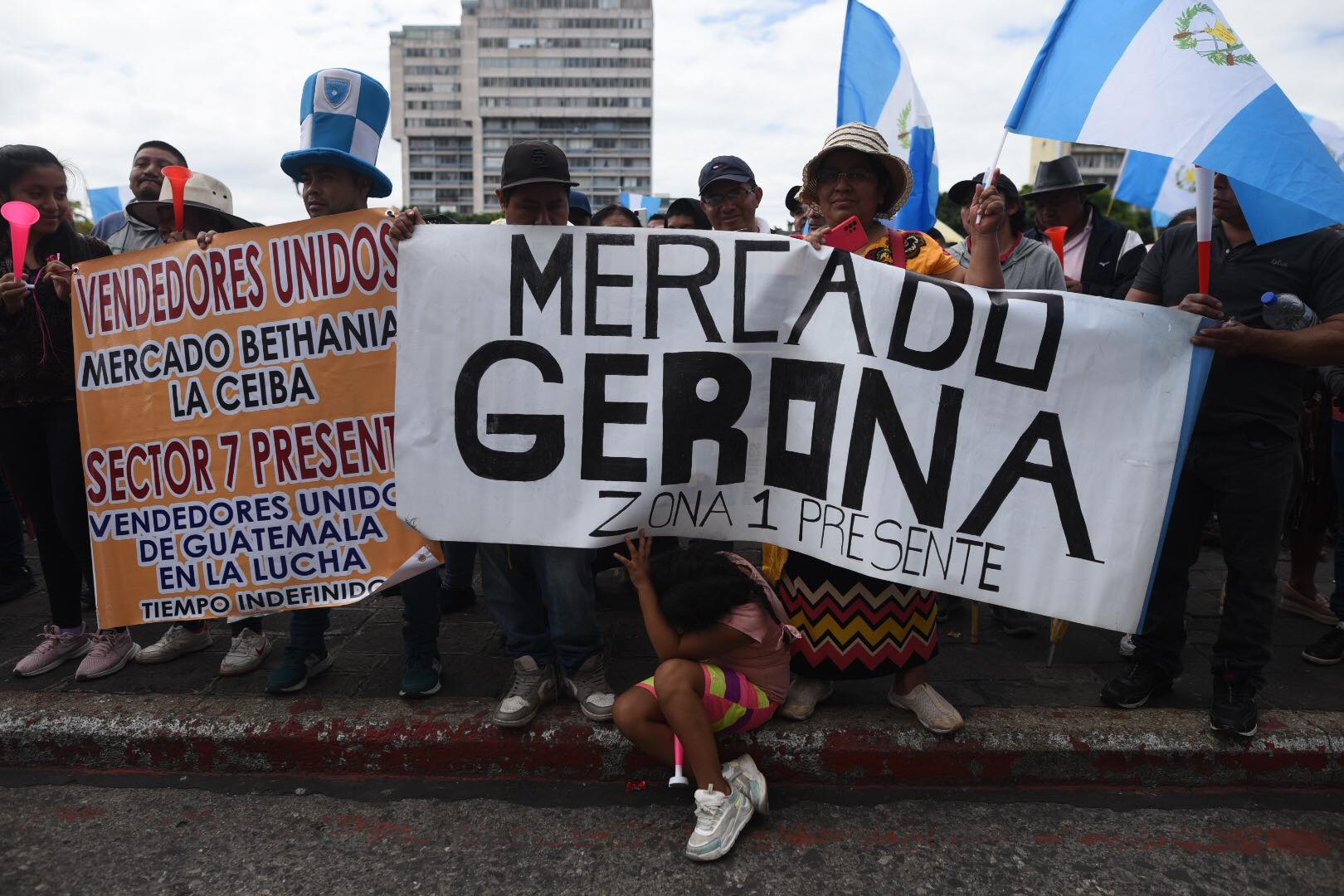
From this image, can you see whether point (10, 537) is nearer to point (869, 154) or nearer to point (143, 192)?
point (143, 192)

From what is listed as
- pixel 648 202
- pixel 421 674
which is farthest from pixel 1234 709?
pixel 648 202

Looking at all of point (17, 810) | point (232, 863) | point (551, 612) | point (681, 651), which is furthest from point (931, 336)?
point (17, 810)

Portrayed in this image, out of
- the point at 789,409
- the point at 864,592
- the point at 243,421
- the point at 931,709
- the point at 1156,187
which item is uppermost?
the point at 1156,187

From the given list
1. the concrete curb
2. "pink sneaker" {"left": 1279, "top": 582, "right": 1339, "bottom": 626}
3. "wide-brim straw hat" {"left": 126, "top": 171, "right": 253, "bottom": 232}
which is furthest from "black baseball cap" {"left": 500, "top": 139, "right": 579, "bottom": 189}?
"pink sneaker" {"left": 1279, "top": 582, "right": 1339, "bottom": 626}

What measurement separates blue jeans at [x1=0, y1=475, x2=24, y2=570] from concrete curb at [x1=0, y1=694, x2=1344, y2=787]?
1826 mm

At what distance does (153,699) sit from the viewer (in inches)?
→ 120

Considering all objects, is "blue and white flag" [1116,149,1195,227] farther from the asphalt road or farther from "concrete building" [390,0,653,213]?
"concrete building" [390,0,653,213]

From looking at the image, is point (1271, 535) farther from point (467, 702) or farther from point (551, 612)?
point (467, 702)

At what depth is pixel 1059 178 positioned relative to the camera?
4418 mm

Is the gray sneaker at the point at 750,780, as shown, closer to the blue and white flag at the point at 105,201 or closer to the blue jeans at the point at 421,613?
the blue jeans at the point at 421,613

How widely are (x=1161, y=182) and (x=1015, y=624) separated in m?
3.84

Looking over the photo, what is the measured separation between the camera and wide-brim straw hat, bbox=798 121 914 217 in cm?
277

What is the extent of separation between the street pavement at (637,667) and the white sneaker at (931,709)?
131mm

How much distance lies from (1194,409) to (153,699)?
3696 millimetres
